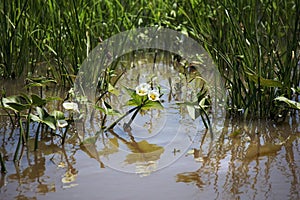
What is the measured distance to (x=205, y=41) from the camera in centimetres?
251

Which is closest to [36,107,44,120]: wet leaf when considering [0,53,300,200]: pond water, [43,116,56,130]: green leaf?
[43,116,56,130]: green leaf

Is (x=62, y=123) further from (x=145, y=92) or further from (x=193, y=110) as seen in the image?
(x=193, y=110)

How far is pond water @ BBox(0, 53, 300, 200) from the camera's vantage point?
1797mm

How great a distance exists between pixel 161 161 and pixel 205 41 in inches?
26.3

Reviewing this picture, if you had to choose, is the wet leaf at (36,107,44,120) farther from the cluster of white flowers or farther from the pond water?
the cluster of white flowers

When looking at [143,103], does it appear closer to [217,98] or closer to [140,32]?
[217,98]

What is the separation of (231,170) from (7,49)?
1.61m

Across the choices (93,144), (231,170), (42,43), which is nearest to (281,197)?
(231,170)

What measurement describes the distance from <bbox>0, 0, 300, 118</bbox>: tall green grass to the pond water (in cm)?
19

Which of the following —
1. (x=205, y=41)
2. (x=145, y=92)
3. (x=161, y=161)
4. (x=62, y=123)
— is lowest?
(x=161, y=161)

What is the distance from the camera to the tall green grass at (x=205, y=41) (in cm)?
248

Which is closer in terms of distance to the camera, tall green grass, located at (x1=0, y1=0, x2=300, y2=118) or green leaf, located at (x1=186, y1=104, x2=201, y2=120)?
green leaf, located at (x1=186, y1=104, x2=201, y2=120)

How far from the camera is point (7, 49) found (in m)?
3.12

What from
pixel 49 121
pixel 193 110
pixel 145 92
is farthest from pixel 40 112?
pixel 193 110
